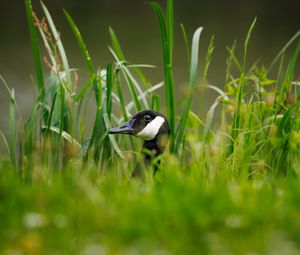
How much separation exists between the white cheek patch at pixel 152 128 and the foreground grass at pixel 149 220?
133 cm

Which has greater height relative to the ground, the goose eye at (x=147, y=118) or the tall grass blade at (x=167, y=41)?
the tall grass blade at (x=167, y=41)

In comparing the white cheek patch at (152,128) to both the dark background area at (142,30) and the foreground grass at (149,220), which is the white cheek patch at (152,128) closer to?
the foreground grass at (149,220)

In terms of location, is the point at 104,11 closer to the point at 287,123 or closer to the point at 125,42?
the point at 125,42

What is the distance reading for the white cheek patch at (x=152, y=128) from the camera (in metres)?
4.40

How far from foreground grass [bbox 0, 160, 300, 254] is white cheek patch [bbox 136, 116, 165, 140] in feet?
4.35

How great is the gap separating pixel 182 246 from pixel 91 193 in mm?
416

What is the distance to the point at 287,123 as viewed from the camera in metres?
4.38

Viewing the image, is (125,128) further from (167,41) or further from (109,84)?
(167,41)

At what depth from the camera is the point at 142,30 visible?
11.6m

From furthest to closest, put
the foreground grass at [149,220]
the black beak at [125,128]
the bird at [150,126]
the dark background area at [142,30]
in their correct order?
the dark background area at [142,30], the bird at [150,126], the black beak at [125,128], the foreground grass at [149,220]

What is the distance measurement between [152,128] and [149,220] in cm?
170

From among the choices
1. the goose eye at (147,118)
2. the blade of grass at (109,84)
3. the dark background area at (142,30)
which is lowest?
the dark background area at (142,30)

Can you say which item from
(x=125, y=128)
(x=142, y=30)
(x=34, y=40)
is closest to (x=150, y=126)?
(x=125, y=128)

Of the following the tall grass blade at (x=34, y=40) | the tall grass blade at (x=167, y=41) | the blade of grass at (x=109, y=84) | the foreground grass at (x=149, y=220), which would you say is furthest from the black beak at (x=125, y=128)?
the foreground grass at (x=149, y=220)
